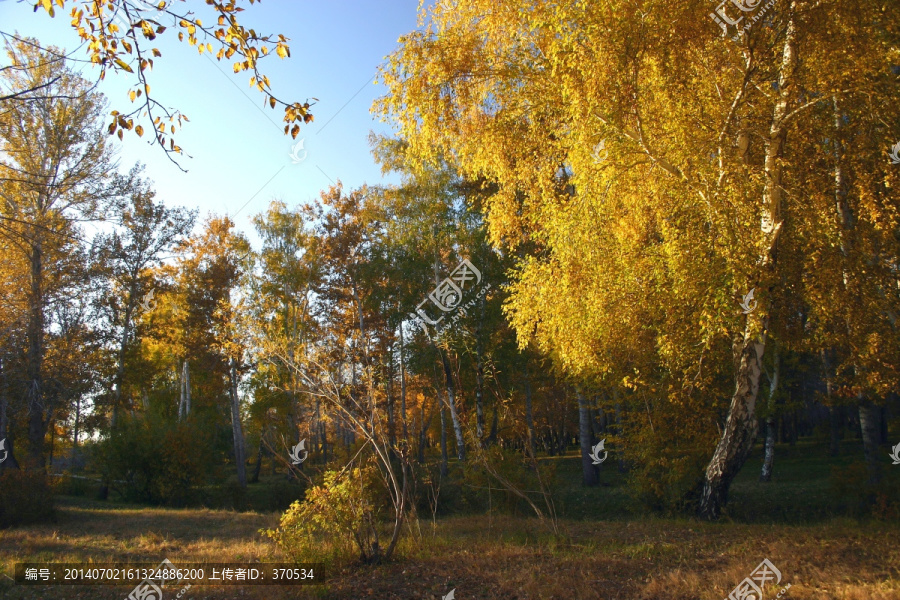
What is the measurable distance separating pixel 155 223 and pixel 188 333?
534cm

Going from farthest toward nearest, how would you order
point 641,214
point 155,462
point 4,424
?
point 155,462 < point 4,424 < point 641,214

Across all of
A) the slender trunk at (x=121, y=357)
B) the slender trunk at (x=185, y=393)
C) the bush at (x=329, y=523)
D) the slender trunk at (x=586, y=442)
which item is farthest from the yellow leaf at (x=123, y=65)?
the slender trunk at (x=185, y=393)

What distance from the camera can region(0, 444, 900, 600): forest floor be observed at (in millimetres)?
5148

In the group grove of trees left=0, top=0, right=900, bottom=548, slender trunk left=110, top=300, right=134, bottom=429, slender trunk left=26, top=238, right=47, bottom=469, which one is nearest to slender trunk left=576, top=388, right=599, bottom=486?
grove of trees left=0, top=0, right=900, bottom=548

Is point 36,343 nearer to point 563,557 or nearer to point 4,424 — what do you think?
point 4,424

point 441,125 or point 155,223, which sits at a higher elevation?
point 155,223

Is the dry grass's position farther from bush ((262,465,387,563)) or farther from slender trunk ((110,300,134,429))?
slender trunk ((110,300,134,429))

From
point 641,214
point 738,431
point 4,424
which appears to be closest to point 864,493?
point 738,431

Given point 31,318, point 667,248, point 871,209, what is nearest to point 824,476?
point 871,209

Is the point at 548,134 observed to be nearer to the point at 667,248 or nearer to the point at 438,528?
the point at 667,248

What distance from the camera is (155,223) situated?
21266mm

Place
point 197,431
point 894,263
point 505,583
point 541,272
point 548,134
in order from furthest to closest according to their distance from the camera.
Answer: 1. point 197,431
2. point 548,134
3. point 541,272
4. point 894,263
5. point 505,583
